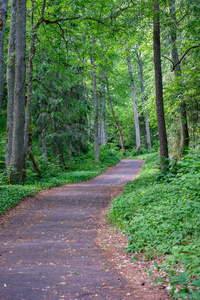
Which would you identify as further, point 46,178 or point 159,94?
point 46,178

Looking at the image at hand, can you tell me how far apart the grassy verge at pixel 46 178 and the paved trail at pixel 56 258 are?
2.29 feet

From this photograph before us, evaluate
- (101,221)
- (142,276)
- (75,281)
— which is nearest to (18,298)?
(75,281)

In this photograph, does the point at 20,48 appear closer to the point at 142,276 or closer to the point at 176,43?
the point at 176,43

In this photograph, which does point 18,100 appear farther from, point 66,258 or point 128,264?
point 128,264

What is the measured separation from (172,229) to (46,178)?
10.4 metres

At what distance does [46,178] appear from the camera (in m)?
14.0

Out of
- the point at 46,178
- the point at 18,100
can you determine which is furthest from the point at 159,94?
the point at 46,178

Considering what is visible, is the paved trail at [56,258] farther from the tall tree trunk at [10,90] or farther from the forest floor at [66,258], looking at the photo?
the tall tree trunk at [10,90]

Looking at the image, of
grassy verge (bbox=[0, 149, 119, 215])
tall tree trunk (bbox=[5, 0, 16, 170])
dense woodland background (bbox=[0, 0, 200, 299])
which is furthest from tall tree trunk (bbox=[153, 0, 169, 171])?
tall tree trunk (bbox=[5, 0, 16, 170])

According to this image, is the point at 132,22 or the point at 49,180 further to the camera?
the point at 49,180

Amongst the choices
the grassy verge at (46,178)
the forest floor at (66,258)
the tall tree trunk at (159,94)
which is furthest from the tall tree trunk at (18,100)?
the tall tree trunk at (159,94)

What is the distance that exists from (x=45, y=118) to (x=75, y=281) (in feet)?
48.1

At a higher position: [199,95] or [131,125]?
[131,125]

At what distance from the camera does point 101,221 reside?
7082mm
